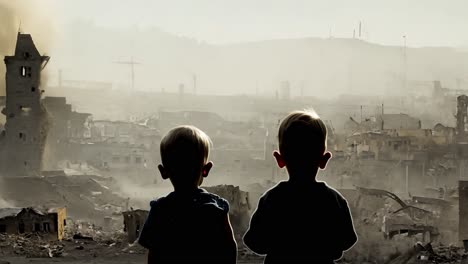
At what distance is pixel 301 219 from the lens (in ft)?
11.6

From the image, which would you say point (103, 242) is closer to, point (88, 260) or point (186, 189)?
point (88, 260)

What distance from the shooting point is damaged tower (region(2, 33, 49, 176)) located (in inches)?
1527

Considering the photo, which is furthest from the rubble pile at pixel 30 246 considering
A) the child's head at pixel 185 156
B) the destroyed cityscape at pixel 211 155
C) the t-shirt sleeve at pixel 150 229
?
the child's head at pixel 185 156

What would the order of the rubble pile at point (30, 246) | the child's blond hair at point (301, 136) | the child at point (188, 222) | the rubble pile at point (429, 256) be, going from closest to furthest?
the child's blond hair at point (301, 136) → the child at point (188, 222) → the rubble pile at point (429, 256) → the rubble pile at point (30, 246)

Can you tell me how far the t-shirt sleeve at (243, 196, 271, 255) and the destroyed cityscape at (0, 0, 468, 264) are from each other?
75 centimetres

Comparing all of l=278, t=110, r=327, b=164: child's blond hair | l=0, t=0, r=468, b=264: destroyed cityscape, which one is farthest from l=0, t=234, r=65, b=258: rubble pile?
l=278, t=110, r=327, b=164: child's blond hair

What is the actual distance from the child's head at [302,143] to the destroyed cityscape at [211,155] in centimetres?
58

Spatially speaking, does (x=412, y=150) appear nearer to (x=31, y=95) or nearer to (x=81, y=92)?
(x=31, y=95)

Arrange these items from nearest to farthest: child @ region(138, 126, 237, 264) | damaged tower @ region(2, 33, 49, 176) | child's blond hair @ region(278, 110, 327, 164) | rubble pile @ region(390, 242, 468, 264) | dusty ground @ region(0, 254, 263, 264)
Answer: child's blond hair @ region(278, 110, 327, 164)
child @ region(138, 126, 237, 264)
dusty ground @ region(0, 254, 263, 264)
rubble pile @ region(390, 242, 468, 264)
damaged tower @ region(2, 33, 49, 176)

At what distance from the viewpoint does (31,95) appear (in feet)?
129

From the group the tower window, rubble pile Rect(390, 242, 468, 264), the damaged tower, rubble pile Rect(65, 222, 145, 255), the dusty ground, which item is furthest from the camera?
the tower window

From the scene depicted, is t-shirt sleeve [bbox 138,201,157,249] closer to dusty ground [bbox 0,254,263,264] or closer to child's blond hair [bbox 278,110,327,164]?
child's blond hair [bbox 278,110,327,164]

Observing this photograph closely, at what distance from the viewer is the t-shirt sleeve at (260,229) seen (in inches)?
139

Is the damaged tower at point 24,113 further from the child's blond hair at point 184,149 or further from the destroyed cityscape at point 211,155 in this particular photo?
the child's blond hair at point 184,149
